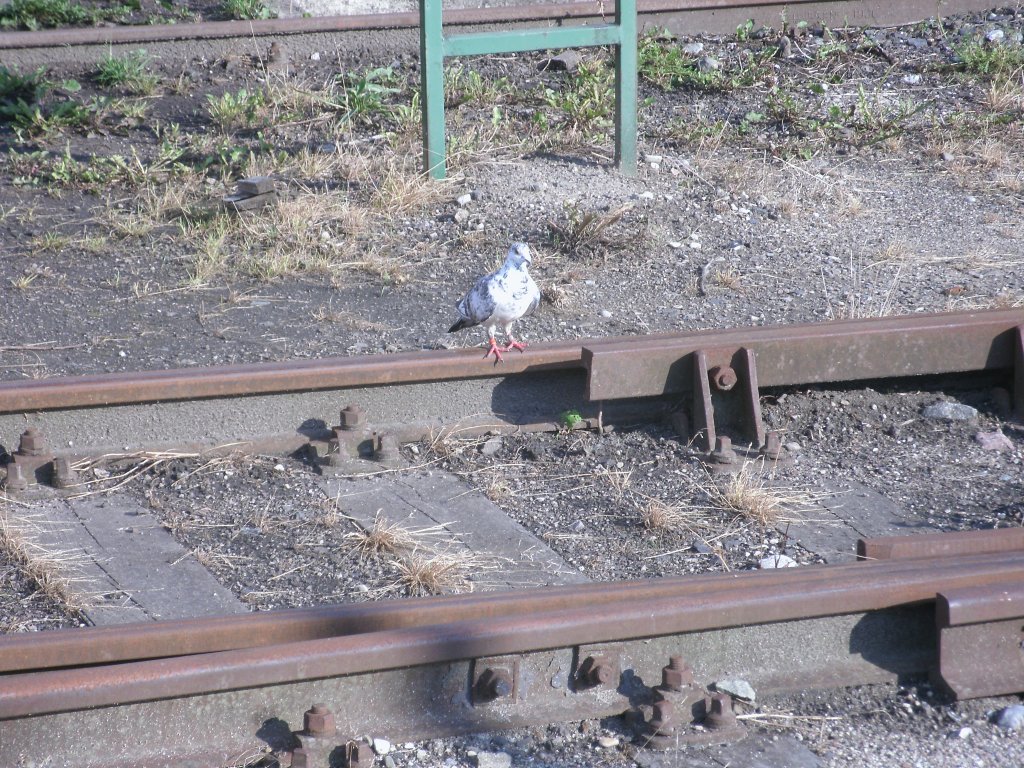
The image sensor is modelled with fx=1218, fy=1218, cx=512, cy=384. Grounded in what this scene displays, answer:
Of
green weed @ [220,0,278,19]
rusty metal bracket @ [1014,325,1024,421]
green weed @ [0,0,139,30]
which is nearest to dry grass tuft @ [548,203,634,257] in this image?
rusty metal bracket @ [1014,325,1024,421]

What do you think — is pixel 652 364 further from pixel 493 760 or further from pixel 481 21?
pixel 481 21

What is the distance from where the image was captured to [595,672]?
324 cm

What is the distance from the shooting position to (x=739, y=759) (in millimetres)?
3109

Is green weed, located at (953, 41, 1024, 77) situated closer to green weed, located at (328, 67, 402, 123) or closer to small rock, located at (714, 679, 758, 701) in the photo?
green weed, located at (328, 67, 402, 123)

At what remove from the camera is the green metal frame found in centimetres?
737

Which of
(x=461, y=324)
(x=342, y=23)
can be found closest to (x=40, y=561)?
(x=461, y=324)

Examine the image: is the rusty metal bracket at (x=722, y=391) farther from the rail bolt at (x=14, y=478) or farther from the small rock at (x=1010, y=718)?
the rail bolt at (x=14, y=478)

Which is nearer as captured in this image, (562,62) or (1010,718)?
(1010,718)

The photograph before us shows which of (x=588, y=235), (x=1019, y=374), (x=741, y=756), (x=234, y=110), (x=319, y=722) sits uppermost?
(x=234, y=110)

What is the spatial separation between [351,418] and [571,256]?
2.52 metres

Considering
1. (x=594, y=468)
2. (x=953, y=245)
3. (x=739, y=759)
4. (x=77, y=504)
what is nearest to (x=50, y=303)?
(x=77, y=504)

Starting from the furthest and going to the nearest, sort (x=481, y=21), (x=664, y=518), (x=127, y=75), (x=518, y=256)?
(x=481, y=21), (x=127, y=75), (x=518, y=256), (x=664, y=518)

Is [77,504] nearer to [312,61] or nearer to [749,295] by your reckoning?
[749,295]

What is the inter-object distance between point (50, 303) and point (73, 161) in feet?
7.29
